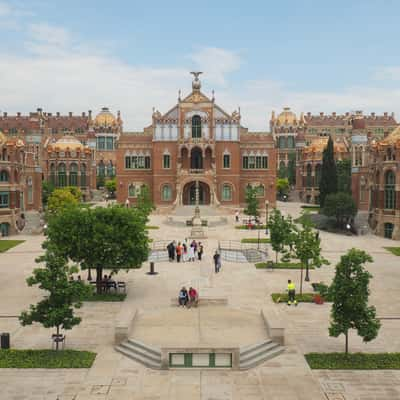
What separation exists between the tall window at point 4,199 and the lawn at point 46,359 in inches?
1500

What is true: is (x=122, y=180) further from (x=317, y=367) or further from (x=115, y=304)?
(x=317, y=367)

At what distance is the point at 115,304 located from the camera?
2708 cm

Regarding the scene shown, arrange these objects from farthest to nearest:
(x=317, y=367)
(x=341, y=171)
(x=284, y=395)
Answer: (x=341, y=171) < (x=317, y=367) < (x=284, y=395)

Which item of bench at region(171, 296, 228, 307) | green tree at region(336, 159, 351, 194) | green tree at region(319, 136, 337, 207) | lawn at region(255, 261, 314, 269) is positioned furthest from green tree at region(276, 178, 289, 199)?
bench at region(171, 296, 228, 307)


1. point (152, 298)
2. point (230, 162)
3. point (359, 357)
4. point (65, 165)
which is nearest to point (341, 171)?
point (230, 162)

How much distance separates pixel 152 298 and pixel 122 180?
2042 inches

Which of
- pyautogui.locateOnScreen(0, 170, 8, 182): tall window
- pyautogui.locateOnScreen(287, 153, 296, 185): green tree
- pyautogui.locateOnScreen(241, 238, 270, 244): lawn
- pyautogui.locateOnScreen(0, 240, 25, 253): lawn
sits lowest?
pyautogui.locateOnScreen(0, 240, 25, 253): lawn

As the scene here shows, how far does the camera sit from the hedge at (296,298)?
90.8 feet

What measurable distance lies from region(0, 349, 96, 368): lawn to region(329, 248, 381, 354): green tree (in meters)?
9.42

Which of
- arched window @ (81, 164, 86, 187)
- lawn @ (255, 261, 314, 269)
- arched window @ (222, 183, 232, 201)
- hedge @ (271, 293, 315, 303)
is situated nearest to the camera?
hedge @ (271, 293, 315, 303)

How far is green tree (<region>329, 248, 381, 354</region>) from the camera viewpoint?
1895 cm

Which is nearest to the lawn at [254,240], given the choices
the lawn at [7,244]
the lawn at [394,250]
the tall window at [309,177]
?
the lawn at [394,250]

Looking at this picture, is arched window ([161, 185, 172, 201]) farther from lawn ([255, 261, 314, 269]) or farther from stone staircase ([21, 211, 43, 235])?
lawn ([255, 261, 314, 269])

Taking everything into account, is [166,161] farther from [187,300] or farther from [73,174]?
[187,300]
